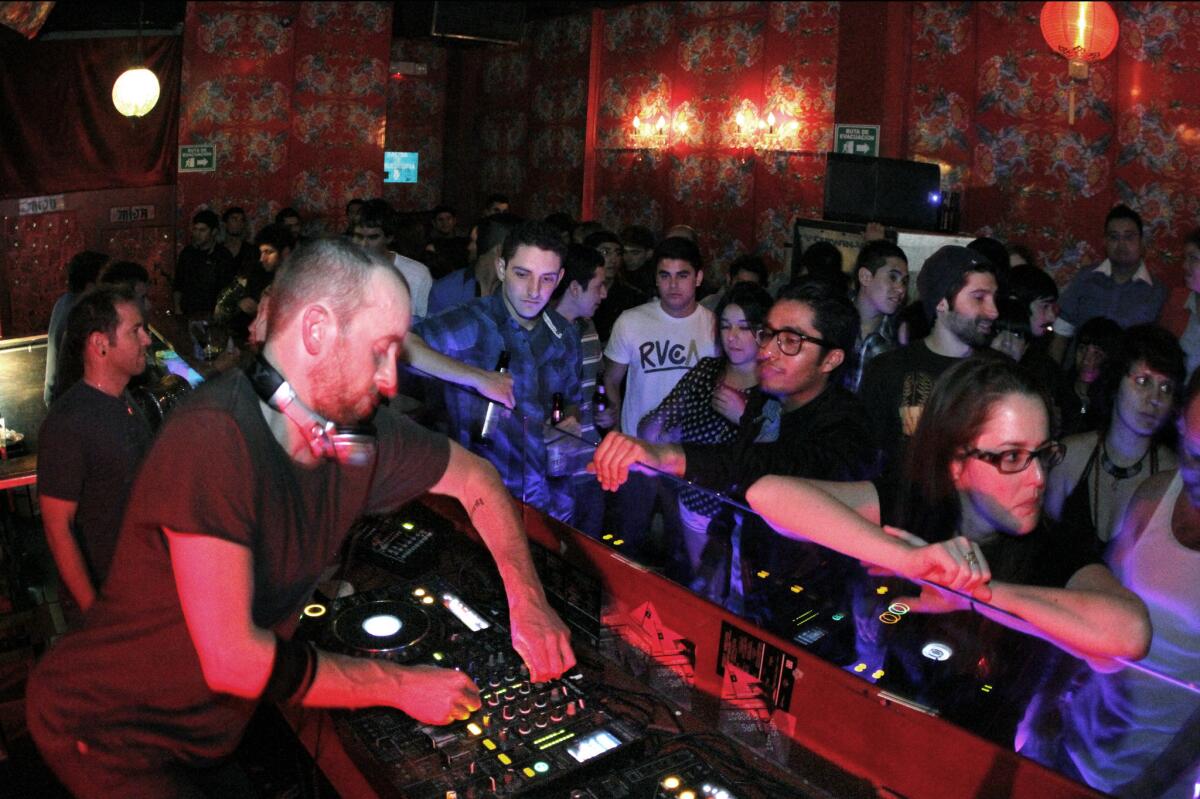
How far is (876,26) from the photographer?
8.37 metres

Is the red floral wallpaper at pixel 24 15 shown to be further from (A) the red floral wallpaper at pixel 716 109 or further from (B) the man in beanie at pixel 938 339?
(A) the red floral wallpaper at pixel 716 109

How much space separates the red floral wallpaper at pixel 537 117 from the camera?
486 inches

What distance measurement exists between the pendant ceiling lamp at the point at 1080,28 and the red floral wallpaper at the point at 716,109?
9.25 feet

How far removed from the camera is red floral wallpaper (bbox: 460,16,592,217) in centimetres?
1234

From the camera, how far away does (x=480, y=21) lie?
9109mm

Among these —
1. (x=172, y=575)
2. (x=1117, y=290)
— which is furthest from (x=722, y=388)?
(x=1117, y=290)

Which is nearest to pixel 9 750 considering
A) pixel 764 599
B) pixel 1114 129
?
pixel 764 599

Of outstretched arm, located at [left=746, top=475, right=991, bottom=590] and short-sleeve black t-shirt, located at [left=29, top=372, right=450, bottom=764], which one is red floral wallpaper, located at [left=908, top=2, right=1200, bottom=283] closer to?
outstretched arm, located at [left=746, top=475, right=991, bottom=590]

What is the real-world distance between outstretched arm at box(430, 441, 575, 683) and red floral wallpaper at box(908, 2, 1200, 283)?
665cm

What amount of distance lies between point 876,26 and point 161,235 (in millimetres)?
6849

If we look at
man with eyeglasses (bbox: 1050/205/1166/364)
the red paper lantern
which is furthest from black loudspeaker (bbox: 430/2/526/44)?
man with eyeglasses (bbox: 1050/205/1166/364)

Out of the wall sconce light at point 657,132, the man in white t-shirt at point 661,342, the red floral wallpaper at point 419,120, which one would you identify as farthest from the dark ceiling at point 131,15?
the man in white t-shirt at point 661,342

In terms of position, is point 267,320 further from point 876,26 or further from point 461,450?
point 876,26

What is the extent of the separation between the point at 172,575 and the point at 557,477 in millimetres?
1057
